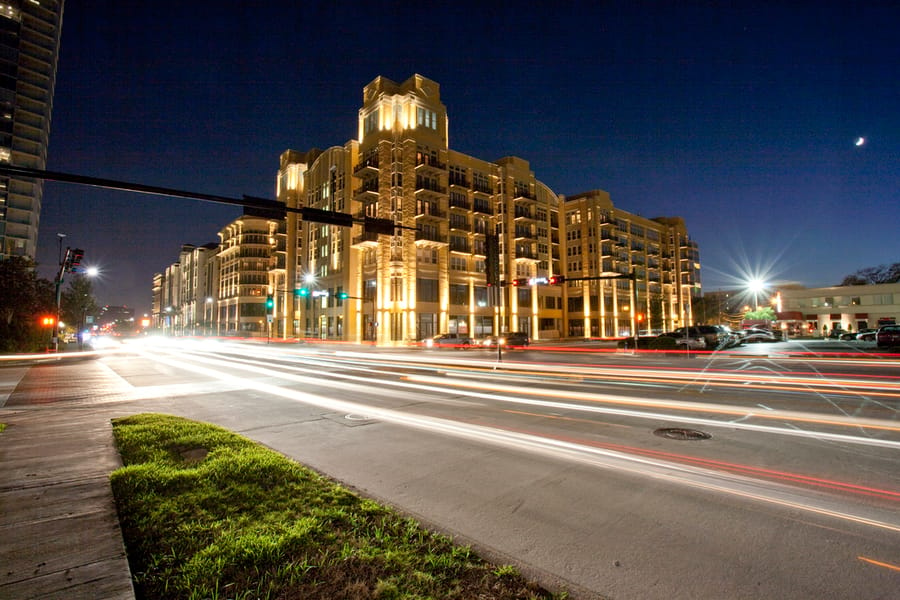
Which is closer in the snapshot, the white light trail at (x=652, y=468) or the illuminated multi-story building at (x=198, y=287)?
the white light trail at (x=652, y=468)

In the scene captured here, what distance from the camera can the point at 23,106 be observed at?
73.7 meters

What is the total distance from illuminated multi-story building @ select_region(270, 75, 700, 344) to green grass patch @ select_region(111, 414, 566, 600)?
37656mm

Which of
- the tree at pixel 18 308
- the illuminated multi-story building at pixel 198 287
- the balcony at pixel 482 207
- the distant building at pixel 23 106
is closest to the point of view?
the tree at pixel 18 308

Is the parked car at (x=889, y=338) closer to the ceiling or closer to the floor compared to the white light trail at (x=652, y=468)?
closer to the ceiling

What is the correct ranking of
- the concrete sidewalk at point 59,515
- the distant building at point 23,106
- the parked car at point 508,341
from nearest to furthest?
1. the concrete sidewalk at point 59,515
2. the parked car at point 508,341
3. the distant building at point 23,106

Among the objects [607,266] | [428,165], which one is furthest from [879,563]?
[607,266]

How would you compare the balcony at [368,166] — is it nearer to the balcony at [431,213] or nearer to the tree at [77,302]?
the balcony at [431,213]

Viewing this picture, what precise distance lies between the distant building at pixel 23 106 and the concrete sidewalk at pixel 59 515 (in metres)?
86.4

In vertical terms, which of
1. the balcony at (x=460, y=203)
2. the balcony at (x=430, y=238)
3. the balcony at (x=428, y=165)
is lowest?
the balcony at (x=430, y=238)

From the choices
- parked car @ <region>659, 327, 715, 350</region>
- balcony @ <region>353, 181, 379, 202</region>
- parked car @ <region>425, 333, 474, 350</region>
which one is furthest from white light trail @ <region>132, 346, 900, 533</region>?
balcony @ <region>353, 181, 379, 202</region>

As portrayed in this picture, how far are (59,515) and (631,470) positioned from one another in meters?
6.88

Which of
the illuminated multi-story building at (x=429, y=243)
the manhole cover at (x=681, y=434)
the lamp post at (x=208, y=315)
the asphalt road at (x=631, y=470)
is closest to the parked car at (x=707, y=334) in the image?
the illuminated multi-story building at (x=429, y=243)

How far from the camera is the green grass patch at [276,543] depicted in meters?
3.04

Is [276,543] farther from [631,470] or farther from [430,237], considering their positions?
[430,237]
